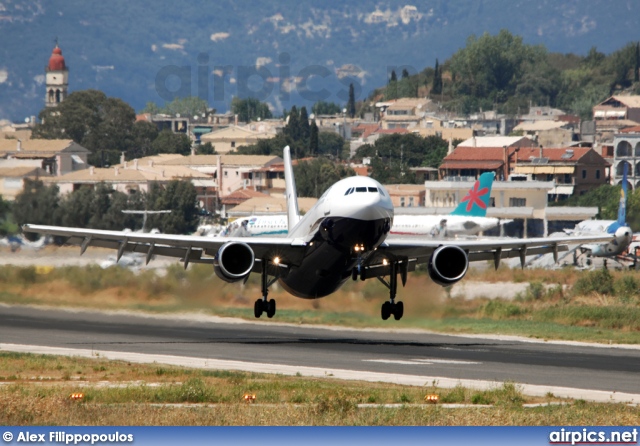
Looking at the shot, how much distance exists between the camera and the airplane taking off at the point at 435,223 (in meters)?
108

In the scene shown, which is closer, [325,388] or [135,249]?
[325,388]

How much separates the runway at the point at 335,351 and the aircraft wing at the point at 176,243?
12.7ft

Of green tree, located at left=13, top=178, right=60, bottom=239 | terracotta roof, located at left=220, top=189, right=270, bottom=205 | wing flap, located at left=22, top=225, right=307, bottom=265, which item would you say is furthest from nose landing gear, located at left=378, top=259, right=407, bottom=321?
terracotta roof, located at left=220, top=189, right=270, bottom=205

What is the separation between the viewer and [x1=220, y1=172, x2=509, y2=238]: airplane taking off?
108312mm

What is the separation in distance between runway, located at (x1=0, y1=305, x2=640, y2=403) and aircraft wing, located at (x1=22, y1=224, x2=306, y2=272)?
387 cm

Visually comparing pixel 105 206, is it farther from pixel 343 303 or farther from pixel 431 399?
pixel 431 399

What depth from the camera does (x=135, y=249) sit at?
57812 mm

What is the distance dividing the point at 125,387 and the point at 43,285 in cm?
3499

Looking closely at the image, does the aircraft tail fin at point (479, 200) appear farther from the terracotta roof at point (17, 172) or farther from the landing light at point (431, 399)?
the landing light at point (431, 399)

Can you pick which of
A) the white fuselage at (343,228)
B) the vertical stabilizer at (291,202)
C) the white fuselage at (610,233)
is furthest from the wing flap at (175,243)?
the white fuselage at (610,233)

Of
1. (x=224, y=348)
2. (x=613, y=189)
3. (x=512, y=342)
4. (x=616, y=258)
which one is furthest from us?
(x=613, y=189)

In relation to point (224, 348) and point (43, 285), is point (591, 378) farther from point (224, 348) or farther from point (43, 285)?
point (43, 285)

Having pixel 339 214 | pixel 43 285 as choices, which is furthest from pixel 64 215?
pixel 339 214

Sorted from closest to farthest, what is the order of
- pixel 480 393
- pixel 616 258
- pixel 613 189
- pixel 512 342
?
pixel 480 393
pixel 512 342
pixel 616 258
pixel 613 189
